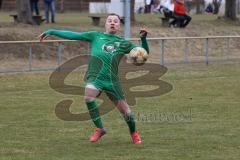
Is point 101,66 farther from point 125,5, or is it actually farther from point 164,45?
point 164,45

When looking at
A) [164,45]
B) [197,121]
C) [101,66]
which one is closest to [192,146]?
[101,66]

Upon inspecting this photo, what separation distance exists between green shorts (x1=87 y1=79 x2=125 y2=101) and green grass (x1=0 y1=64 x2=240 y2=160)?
0.67 m

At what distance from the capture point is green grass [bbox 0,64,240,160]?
9438mm

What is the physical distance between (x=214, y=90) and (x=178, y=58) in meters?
8.36

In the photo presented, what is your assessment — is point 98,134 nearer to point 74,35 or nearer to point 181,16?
point 74,35

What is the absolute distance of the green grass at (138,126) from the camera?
31.0 feet

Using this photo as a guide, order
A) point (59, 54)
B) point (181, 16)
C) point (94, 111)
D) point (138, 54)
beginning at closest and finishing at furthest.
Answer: point (138, 54)
point (94, 111)
point (59, 54)
point (181, 16)

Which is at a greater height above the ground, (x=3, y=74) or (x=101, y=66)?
(x=101, y=66)

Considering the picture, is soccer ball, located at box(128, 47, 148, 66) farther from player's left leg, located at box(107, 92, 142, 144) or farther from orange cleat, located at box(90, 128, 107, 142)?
orange cleat, located at box(90, 128, 107, 142)

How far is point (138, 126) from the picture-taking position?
11852mm

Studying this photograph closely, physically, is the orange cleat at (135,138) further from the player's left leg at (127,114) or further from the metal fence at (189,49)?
the metal fence at (189,49)

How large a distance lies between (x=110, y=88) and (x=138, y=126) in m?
2.06

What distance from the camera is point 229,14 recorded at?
1610 inches

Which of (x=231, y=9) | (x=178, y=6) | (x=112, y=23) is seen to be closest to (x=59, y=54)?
(x=178, y=6)
